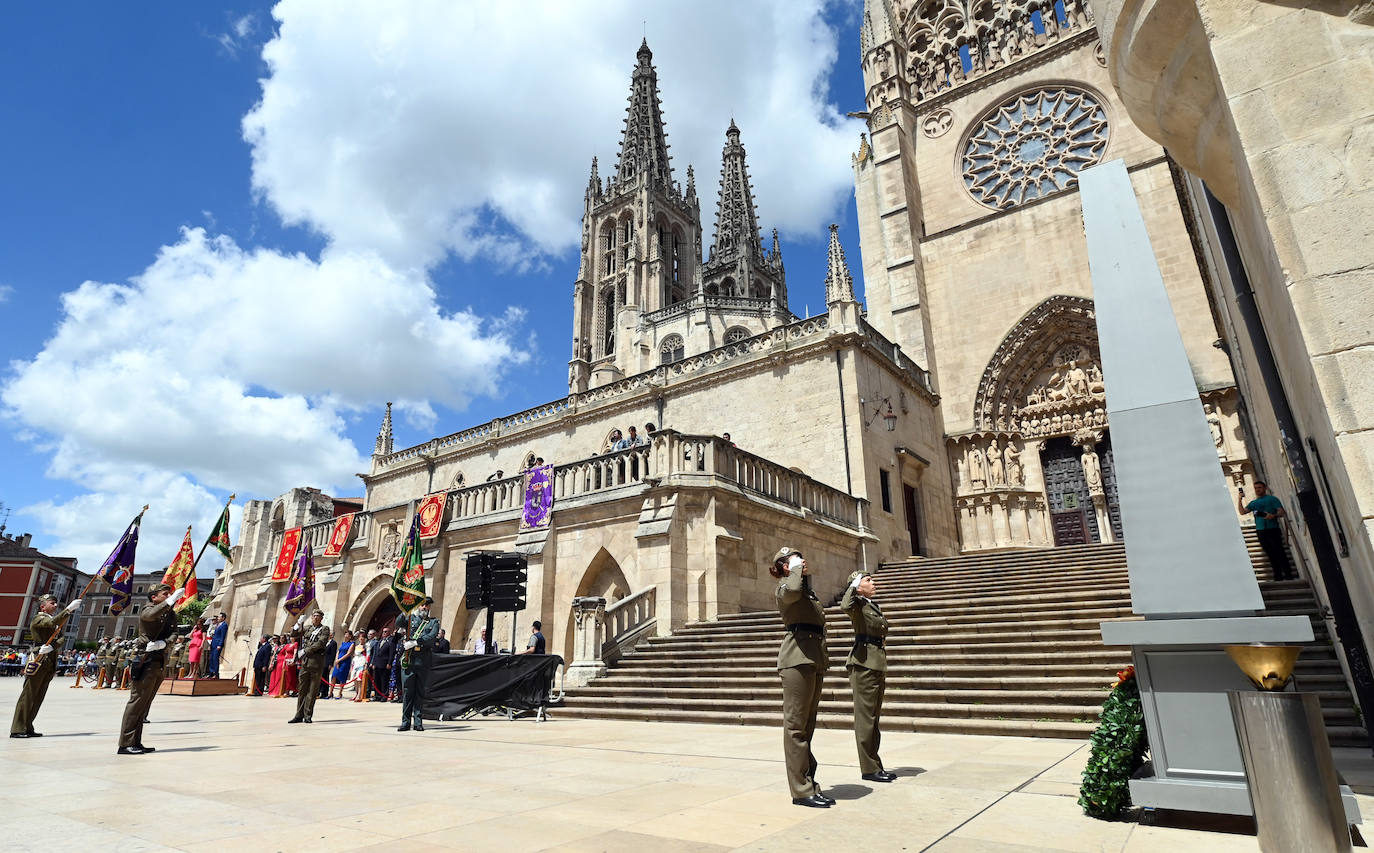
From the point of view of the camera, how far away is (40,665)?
762 cm

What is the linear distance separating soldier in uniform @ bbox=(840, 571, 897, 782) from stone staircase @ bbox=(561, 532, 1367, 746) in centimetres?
280

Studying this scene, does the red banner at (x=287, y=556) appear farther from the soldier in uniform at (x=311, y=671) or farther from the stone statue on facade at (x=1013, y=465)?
the stone statue on facade at (x=1013, y=465)

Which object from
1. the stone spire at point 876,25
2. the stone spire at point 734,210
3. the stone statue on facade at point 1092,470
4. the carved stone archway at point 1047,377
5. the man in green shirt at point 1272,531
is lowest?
the man in green shirt at point 1272,531

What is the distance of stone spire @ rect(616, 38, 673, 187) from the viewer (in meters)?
66.2

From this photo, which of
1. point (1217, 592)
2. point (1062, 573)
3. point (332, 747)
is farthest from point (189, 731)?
point (1062, 573)

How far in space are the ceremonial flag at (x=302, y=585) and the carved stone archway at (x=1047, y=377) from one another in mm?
19704

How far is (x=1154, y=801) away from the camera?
347 centimetres

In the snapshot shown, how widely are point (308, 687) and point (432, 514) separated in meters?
7.01

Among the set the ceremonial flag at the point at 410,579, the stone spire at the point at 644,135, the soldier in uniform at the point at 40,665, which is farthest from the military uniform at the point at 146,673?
the stone spire at the point at 644,135

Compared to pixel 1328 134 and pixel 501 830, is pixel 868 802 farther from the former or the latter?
pixel 1328 134

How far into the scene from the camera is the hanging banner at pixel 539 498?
578 inches

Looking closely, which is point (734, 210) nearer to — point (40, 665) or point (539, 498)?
point (539, 498)

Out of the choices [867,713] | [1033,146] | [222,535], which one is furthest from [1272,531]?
[222,535]

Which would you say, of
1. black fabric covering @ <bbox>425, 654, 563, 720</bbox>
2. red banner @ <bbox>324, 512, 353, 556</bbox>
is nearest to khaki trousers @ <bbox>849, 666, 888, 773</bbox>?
black fabric covering @ <bbox>425, 654, 563, 720</bbox>
